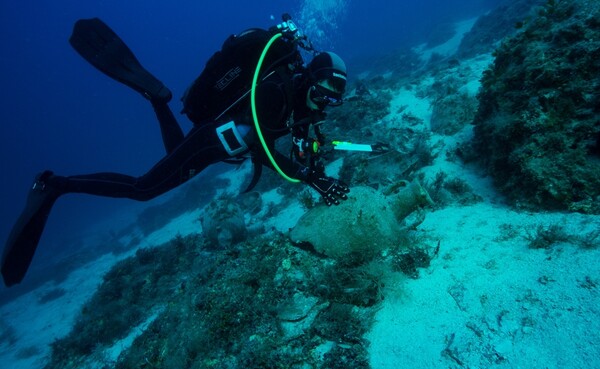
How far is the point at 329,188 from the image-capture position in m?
3.58

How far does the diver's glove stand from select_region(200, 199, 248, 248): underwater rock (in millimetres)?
3465

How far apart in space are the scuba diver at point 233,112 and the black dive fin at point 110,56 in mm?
14

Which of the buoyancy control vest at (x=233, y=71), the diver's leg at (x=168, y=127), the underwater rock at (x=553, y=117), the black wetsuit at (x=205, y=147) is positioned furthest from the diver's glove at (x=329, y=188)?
the diver's leg at (x=168, y=127)

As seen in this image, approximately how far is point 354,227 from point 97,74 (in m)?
144

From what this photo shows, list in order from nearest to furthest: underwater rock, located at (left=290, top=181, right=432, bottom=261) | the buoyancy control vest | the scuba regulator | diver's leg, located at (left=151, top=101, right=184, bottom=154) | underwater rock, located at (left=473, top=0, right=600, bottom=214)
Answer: underwater rock, located at (left=473, top=0, right=600, bottom=214), the scuba regulator, underwater rock, located at (left=290, top=181, right=432, bottom=261), the buoyancy control vest, diver's leg, located at (left=151, top=101, right=184, bottom=154)

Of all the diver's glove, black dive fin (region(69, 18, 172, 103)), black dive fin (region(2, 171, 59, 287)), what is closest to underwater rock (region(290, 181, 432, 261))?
the diver's glove

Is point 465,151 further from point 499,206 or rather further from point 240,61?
point 240,61

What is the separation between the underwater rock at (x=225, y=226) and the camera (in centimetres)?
653

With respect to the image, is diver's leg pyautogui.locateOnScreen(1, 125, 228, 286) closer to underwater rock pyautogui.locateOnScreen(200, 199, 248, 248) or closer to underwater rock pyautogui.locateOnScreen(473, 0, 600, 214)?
underwater rock pyautogui.locateOnScreen(200, 199, 248, 248)

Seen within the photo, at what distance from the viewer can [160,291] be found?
6672 mm

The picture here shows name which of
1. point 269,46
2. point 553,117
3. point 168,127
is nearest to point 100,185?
point 168,127

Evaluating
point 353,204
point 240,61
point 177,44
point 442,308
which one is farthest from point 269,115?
point 177,44

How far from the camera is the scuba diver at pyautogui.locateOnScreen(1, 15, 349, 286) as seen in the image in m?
3.50

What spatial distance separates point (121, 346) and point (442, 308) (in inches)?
228
